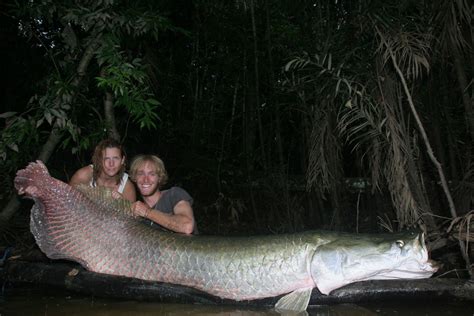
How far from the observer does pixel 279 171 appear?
26.3 feet

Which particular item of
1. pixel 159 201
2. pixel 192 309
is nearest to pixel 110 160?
pixel 159 201

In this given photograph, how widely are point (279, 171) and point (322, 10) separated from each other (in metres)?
2.56

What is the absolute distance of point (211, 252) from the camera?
145 inches

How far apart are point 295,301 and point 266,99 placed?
5257 mm

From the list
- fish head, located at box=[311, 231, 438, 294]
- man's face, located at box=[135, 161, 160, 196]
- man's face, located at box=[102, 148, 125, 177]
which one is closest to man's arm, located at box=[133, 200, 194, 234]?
man's face, located at box=[135, 161, 160, 196]

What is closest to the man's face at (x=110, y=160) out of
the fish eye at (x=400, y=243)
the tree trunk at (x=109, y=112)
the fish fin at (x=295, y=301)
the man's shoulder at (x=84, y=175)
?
the man's shoulder at (x=84, y=175)

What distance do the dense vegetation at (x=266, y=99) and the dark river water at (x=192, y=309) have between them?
676 millimetres

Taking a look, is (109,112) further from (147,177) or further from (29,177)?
(29,177)

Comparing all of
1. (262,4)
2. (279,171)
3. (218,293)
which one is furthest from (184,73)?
(218,293)

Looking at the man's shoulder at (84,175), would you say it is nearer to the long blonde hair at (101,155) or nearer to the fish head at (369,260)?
the long blonde hair at (101,155)

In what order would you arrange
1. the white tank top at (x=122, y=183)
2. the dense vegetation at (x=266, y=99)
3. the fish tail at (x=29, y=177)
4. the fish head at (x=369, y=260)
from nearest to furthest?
the fish head at (x=369, y=260) → the fish tail at (x=29, y=177) → the white tank top at (x=122, y=183) → the dense vegetation at (x=266, y=99)

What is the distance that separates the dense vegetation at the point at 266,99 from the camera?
522cm

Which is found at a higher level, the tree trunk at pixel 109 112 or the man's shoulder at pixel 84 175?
the tree trunk at pixel 109 112

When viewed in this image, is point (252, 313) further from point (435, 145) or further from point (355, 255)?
point (435, 145)
